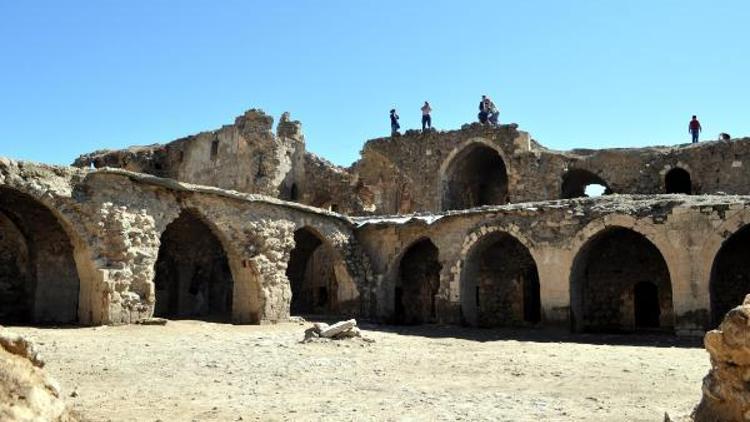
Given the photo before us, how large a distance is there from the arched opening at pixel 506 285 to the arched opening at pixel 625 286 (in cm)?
170

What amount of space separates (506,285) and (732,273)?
590 cm

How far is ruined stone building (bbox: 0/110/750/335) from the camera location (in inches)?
571

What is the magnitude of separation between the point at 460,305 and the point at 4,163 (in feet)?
37.5

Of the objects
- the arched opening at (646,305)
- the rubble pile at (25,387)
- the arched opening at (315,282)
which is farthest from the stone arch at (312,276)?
the rubble pile at (25,387)

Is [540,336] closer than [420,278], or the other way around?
[540,336]

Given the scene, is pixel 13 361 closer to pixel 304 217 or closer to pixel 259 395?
pixel 259 395

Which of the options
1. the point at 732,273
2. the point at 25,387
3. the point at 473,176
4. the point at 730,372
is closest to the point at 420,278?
the point at 473,176

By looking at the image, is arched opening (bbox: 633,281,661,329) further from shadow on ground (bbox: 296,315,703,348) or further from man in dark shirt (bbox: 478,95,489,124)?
man in dark shirt (bbox: 478,95,489,124)

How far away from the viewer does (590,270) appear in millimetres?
18594

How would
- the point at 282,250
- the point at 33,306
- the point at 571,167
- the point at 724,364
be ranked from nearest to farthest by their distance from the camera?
the point at 724,364 → the point at 33,306 → the point at 282,250 → the point at 571,167

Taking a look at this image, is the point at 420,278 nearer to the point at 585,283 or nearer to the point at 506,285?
the point at 506,285

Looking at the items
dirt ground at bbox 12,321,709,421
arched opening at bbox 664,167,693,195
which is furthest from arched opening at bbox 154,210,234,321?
arched opening at bbox 664,167,693,195

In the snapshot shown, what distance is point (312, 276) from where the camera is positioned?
24.6 metres

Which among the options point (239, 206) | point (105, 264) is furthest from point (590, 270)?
point (105, 264)
